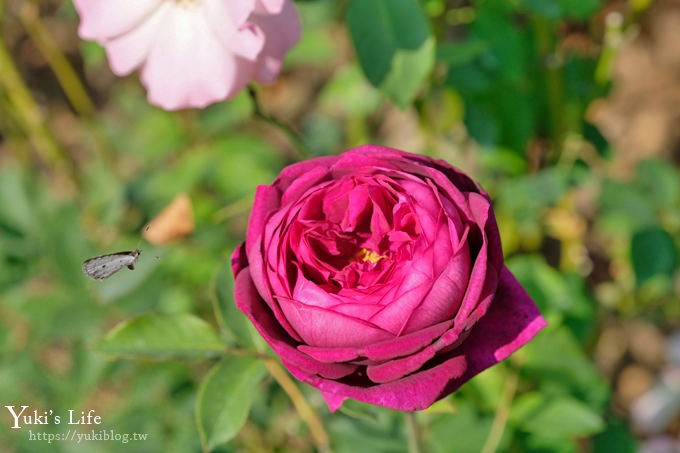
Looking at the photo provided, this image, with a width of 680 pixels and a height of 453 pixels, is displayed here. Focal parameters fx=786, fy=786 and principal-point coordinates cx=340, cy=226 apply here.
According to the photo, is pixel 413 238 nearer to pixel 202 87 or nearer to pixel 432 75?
pixel 202 87

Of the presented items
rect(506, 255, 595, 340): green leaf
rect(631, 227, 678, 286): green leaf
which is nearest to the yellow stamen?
rect(506, 255, 595, 340): green leaf

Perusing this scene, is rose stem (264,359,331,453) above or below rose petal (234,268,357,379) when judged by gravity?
below

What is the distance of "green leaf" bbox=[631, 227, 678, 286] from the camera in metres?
1.10

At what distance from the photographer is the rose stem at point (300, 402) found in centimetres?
84

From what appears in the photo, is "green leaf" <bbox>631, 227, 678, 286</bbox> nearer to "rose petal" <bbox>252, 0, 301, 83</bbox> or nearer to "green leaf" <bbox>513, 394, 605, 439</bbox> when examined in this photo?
"green leaf" <bbox>513, 394, 605, 439</bbox>

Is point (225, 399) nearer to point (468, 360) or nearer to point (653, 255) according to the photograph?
point (468, 360)

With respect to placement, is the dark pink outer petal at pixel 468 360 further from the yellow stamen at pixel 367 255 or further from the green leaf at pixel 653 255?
the green leaf at pixel 653 255

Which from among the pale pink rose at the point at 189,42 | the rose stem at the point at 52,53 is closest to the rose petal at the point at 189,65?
the pale pink rose at the point at 189,42

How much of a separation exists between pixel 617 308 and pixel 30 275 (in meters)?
1.00

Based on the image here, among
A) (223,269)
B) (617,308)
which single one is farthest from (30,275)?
(617,308)

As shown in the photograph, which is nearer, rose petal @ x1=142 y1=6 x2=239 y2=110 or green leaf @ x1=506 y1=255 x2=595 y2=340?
rose petal @ x1=142 y1=6 x2=239 y2=110

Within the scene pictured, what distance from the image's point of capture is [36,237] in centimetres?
125

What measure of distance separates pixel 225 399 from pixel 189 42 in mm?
354

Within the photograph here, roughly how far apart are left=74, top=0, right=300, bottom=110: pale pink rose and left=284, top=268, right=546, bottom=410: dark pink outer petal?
1.04ft
